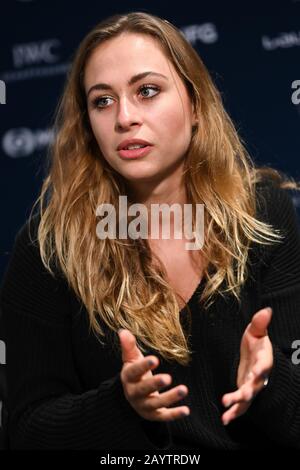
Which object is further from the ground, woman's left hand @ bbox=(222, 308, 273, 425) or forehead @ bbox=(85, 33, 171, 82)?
forehead @ bbox=(85, 33, 171, 82)

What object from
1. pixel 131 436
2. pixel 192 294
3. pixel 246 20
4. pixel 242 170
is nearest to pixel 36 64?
pixel 246 20

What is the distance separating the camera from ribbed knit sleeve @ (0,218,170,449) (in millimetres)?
1065

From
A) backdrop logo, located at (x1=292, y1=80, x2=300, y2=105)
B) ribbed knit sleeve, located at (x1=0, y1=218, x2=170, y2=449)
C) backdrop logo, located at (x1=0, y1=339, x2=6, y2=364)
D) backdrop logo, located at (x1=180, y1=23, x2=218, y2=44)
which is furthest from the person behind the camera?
backdrop logo, located at (x1=180, y1=23, x2=218, y2=44)

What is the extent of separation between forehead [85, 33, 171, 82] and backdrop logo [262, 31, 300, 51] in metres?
0.68

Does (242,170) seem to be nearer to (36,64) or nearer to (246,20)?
(246,20)

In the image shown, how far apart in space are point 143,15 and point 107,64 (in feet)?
0.38

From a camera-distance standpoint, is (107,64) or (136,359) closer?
(136,359)

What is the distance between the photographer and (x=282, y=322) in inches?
47.6

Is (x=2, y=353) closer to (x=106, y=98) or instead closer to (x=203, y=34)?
(x=106, y=98)

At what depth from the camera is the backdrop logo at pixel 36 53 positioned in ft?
6.43

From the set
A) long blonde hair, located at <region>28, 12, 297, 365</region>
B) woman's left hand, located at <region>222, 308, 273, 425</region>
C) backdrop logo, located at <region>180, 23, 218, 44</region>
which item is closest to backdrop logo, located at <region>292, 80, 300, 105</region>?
backdrop logo, located at <region>180, 23, 218, 44</region>

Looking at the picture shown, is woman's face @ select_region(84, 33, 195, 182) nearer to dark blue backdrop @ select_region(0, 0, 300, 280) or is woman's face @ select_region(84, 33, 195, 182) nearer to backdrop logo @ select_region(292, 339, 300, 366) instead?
backdrop logo @ select_region(292, 339, 300, 366)

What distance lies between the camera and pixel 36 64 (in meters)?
1.97
